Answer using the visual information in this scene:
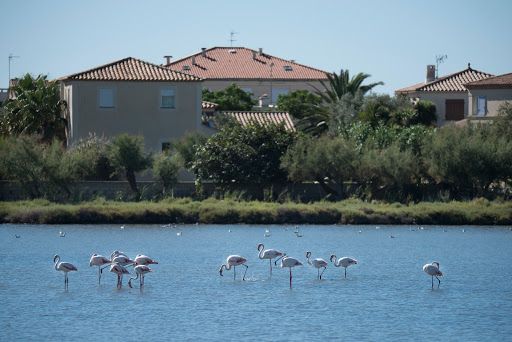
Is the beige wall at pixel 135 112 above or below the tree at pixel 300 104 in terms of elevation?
below

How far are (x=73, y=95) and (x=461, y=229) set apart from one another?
22.5 metres

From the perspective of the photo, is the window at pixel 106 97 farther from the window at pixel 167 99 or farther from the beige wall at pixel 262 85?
the beige wall at pixel 262 85

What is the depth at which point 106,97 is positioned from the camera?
152ft

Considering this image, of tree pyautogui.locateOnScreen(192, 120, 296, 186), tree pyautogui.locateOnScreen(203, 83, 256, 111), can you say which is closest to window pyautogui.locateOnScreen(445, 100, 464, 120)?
tree pyautogui.locateOnScreen(203, 83, 256, 111)

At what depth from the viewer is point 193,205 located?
119 ft

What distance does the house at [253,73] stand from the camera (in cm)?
7938

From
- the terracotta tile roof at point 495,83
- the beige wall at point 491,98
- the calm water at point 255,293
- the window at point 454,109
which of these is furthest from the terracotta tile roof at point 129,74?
the window at point 454,109

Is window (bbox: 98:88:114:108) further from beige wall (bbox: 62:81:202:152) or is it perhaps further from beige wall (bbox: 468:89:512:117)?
beige wall (bbox: 468:89:512:117)

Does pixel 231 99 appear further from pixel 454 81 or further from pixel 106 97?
pixel 106 97

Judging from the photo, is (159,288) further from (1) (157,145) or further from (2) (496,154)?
(1) (157,145)

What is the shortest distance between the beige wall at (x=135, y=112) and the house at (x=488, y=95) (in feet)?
57.5

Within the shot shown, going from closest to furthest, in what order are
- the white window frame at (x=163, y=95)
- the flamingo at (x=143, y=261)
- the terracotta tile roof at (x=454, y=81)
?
1. the flamingo at (x=143, y=261)
2. the white window frame at (x=163, y=95)
3. the terracotta tile roof at (x=454, y=81)

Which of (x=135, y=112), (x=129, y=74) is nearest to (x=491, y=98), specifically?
(x=135, y=112)

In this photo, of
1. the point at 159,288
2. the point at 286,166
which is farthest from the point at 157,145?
the point at 159,288
